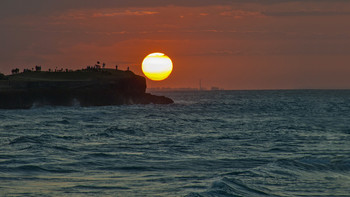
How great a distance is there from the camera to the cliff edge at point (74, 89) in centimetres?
9831

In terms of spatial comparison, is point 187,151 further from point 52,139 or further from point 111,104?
point 111,104

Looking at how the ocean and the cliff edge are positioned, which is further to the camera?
the cliff edge

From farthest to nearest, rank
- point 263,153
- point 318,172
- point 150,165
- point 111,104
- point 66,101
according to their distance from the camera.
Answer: point 111,104 < point 66,101 < point 263,153 < point 150,165 < point 318,172

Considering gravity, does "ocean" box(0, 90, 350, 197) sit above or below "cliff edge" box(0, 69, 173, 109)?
below

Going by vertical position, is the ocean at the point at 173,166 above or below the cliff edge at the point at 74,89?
below

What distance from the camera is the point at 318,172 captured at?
73.0 ft

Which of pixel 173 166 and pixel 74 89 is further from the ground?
pixel 74 89

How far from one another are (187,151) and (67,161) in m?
7.38

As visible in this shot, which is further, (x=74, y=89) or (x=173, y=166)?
(x=74, y=89)

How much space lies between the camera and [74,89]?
10994 cm

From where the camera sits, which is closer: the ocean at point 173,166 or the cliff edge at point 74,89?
the ocean at point 173,166

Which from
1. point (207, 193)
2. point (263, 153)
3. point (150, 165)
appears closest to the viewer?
point (207, 193)

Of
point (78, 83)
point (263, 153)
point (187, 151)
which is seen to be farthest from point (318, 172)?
point (78, 83)

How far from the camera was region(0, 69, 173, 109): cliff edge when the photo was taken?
323ft
